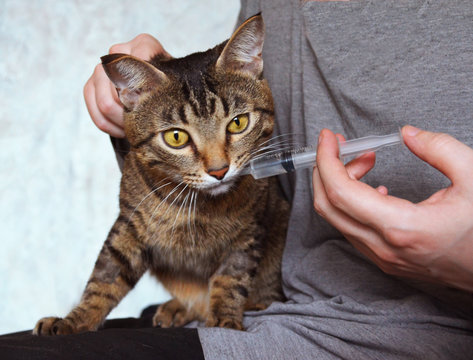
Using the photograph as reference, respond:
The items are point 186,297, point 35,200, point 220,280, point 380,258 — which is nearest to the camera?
point 380,258

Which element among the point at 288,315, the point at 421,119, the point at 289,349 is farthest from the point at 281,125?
the point at 289,349

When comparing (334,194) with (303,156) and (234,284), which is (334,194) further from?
(234,284)

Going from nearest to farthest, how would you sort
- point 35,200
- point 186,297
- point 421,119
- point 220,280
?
1. point 421,119
2. point 220,280
3. point 186,297
4. point 35,200

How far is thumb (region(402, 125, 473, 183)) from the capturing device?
0.80 metres

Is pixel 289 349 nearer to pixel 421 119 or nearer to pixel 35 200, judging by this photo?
pixel 421 119

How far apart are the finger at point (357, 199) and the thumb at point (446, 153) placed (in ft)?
0.26

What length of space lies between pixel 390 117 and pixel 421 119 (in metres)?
0.07

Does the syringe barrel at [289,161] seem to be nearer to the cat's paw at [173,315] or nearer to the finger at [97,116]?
the finger at [97,116]

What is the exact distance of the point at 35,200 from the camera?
2.31m

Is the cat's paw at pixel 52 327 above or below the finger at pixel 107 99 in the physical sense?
below

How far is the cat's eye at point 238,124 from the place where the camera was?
3.91ft

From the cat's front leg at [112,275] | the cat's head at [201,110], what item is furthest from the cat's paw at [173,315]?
the cat's head at [201,110]

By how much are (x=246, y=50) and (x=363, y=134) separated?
1.07 ft

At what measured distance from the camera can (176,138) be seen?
3.89 ft
